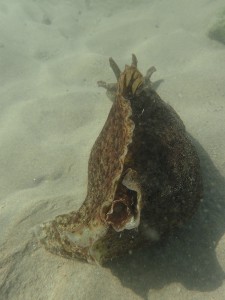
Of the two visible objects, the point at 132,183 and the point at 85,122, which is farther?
the point at 85,122

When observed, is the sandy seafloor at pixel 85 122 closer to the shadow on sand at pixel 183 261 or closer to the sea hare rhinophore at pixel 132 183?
the shadow on sand at pixel 183 261

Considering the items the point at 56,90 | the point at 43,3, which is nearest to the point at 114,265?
the point at 56,90

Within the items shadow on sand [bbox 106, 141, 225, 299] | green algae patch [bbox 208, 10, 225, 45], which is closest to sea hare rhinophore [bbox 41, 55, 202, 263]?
→ shadow on sand [bbox 106, 141, 225, 299]

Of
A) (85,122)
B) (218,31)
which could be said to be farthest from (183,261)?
(218,31)

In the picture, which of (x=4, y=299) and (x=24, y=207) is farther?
(x=24, y=207)

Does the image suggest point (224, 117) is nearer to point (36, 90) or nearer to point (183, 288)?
point (183, 288)

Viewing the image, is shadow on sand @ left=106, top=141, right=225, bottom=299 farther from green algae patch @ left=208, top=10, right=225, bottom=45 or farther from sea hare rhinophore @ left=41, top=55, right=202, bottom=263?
green algae patch @ left=208, top=10, right=225, bottom=45

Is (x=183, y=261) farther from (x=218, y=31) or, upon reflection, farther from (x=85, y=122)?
(x=218, y=31)
